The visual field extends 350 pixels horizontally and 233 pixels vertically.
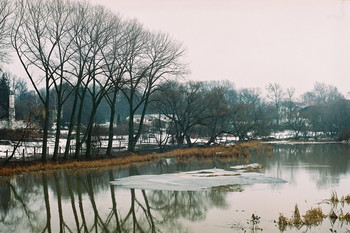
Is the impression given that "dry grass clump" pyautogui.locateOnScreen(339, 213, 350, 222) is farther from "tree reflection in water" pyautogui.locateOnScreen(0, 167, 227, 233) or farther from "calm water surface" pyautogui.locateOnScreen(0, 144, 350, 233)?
"tree reflection in water" pyautogui.locateOnScreen(0, 167, 227, 233)

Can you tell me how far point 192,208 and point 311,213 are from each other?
442 cm

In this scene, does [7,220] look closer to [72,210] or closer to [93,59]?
[72,210]

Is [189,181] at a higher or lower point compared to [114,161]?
lower

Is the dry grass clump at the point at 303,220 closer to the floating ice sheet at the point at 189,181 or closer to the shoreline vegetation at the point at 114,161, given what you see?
the floating ice sheet at the point at 189,181

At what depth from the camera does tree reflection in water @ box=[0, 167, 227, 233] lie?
13.7 metres

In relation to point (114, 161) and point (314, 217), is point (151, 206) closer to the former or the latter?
point (314, 217)

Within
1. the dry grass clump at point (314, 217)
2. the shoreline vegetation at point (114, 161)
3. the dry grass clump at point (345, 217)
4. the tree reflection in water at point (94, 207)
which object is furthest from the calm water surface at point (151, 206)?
the shoreline vegetation at point (114, 161)

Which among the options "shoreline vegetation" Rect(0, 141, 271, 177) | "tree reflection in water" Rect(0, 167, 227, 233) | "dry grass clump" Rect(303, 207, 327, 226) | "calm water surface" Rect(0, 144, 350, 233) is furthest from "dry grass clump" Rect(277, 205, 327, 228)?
"shoreline vegetation" Rect(0, 141, 271, 177)

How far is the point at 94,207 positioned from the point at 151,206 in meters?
2.20

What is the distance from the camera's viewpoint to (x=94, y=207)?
16500mm

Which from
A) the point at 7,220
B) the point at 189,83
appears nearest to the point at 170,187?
the point at 7,220

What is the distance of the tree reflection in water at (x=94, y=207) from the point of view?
13.7m

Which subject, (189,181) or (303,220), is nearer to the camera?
(303,220)

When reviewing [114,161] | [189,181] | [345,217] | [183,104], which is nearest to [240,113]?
[183,104]
